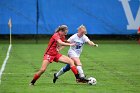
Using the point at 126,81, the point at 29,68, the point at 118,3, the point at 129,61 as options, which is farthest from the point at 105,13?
the point at 126,81

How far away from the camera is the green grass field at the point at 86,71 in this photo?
54.0 ft

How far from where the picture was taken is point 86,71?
21.5 metres

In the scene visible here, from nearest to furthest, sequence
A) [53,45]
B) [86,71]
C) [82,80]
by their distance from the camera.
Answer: [53,45] < [82,80] < [86,71]

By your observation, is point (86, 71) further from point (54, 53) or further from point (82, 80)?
point (54, 53)

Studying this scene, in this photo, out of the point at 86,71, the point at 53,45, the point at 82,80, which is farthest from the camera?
the point at 86,71

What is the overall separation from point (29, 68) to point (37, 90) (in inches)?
255

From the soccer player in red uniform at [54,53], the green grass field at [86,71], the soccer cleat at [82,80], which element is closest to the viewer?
the green grass field at [86,71]

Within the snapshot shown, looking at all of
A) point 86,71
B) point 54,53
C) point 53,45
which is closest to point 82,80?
point 54,53

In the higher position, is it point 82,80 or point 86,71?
point 86,71

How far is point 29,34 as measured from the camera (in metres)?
37.8

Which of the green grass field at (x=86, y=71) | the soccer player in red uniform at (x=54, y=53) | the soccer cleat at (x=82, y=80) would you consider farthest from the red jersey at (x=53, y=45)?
→ the soccer cleat at (x=82, y=80)

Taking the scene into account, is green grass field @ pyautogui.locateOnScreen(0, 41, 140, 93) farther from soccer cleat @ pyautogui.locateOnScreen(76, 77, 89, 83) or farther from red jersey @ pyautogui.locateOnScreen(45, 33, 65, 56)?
red jersey @ pyautogui.locateOnScreen(45, 33, 65, 56)

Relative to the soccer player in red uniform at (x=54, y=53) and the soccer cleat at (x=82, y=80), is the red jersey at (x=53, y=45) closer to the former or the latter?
the soccer player in red uniform at (x=54, y=53)

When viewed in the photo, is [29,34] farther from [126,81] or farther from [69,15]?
[126,81]
